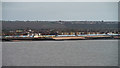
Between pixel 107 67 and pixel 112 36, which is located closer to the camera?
pixel 107 67

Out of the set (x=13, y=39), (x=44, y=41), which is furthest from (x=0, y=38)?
(x=44, y=41)

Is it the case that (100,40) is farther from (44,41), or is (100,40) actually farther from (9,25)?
(9,25)

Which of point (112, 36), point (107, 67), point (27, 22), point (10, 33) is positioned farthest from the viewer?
point (112, 36)

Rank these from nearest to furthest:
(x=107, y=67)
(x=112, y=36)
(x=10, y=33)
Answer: (x=107, y=67)
(x=10, y=33)
(x=112, y=36)

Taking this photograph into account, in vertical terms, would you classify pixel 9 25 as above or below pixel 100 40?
above

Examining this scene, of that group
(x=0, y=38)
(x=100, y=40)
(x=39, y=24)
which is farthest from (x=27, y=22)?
(x=100, y=40)

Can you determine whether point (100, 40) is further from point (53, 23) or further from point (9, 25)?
point (9, 25)

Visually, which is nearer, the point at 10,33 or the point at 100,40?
the point at 10,33

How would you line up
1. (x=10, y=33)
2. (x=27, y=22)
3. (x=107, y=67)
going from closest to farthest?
(x=107, y=67) < (x=10, y=33) < (x=27, y=22)

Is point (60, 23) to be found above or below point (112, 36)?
above
